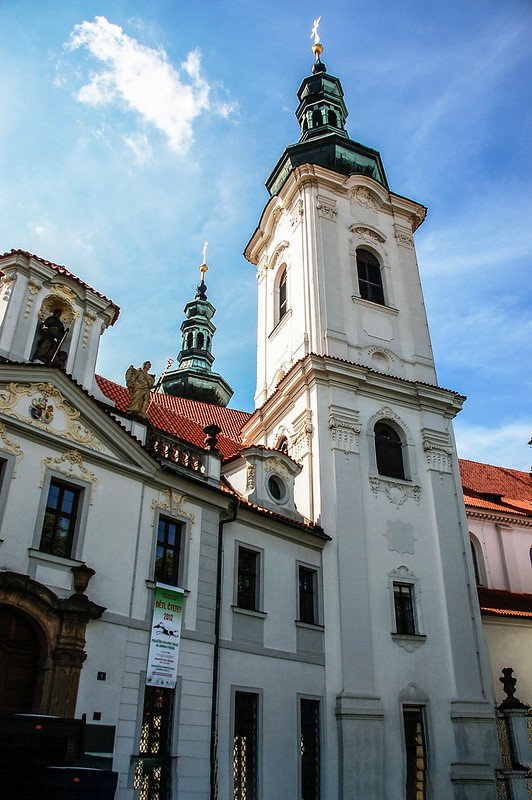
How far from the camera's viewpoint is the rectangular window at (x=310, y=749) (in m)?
14.4

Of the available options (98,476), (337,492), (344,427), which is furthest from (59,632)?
(344,427)

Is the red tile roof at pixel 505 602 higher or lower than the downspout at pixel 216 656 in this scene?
higher

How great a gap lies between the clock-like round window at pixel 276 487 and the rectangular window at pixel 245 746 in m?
5.21

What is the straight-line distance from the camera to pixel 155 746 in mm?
12102

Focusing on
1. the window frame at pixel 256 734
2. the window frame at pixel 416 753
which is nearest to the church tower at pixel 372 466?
the window frame at pixel 416 753

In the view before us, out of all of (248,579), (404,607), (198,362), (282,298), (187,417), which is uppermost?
(198,362)

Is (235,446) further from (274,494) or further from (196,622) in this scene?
(196,622)

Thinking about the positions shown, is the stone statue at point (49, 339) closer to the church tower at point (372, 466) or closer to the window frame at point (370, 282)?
the church tower at point (372, 466)

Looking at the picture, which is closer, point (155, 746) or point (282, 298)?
point (155, 746)

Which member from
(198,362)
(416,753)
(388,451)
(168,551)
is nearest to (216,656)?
(168,551)

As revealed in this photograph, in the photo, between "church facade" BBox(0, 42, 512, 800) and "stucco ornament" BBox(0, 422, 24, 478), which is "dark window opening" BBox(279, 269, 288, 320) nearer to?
"church facade" BBox(0, 42, 512, 800)

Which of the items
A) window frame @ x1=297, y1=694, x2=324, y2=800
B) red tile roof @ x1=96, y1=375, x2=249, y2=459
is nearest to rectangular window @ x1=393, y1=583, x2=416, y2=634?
window frame @ x1=297, y1=694, x2=324, y2=800

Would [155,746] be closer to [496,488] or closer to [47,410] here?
[47,410]

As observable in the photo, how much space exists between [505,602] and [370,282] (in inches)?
453
